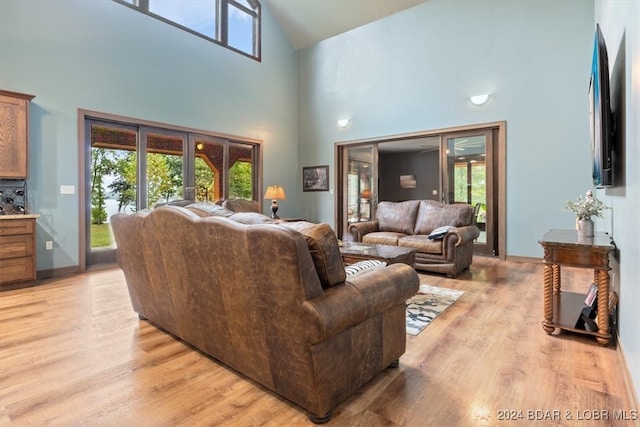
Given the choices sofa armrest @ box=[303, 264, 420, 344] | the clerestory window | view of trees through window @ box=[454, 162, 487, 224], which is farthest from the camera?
view of trees through window @ box=[454, 162, 487, 224]

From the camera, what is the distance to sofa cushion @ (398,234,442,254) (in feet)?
13.8

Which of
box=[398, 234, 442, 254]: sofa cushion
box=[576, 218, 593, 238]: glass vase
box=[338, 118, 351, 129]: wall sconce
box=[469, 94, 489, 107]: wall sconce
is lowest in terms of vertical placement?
box=[398, 234, 442, 254]: sofa cushion

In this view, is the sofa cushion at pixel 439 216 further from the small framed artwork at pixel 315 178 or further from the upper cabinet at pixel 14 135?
the upper cabinet at pixel 14 135

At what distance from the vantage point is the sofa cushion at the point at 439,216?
464 cm

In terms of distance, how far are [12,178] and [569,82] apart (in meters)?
7.25

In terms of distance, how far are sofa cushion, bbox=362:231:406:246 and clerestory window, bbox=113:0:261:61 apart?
4.58 meters

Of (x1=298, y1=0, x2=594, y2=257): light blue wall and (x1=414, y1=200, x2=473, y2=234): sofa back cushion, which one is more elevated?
(x1=298, y1=0, x2=594, y2=257): light blue wall

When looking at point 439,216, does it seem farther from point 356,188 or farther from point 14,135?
point 14,135

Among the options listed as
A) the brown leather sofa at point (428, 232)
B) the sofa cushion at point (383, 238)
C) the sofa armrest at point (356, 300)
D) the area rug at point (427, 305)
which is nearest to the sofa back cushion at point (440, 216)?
the brown leather sofa at point (428, 232)

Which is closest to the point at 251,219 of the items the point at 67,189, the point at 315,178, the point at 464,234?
the point at 464,234

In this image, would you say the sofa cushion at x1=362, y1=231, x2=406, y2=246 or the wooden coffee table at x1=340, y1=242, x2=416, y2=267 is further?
the sofa cushion at x1=362, y1=231, x2=406, y2=246

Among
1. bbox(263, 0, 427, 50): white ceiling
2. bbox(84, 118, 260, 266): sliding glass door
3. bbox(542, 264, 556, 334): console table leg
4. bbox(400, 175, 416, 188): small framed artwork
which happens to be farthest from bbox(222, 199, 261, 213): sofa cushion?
bbox(400, 175, 416, 188): small framed artwork

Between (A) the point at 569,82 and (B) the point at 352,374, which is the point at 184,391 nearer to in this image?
(B) the point at 352,374

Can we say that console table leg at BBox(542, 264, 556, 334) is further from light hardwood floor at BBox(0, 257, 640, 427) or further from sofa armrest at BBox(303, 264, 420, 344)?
sofa armrest at BBox(303, 264, 420, 344)
